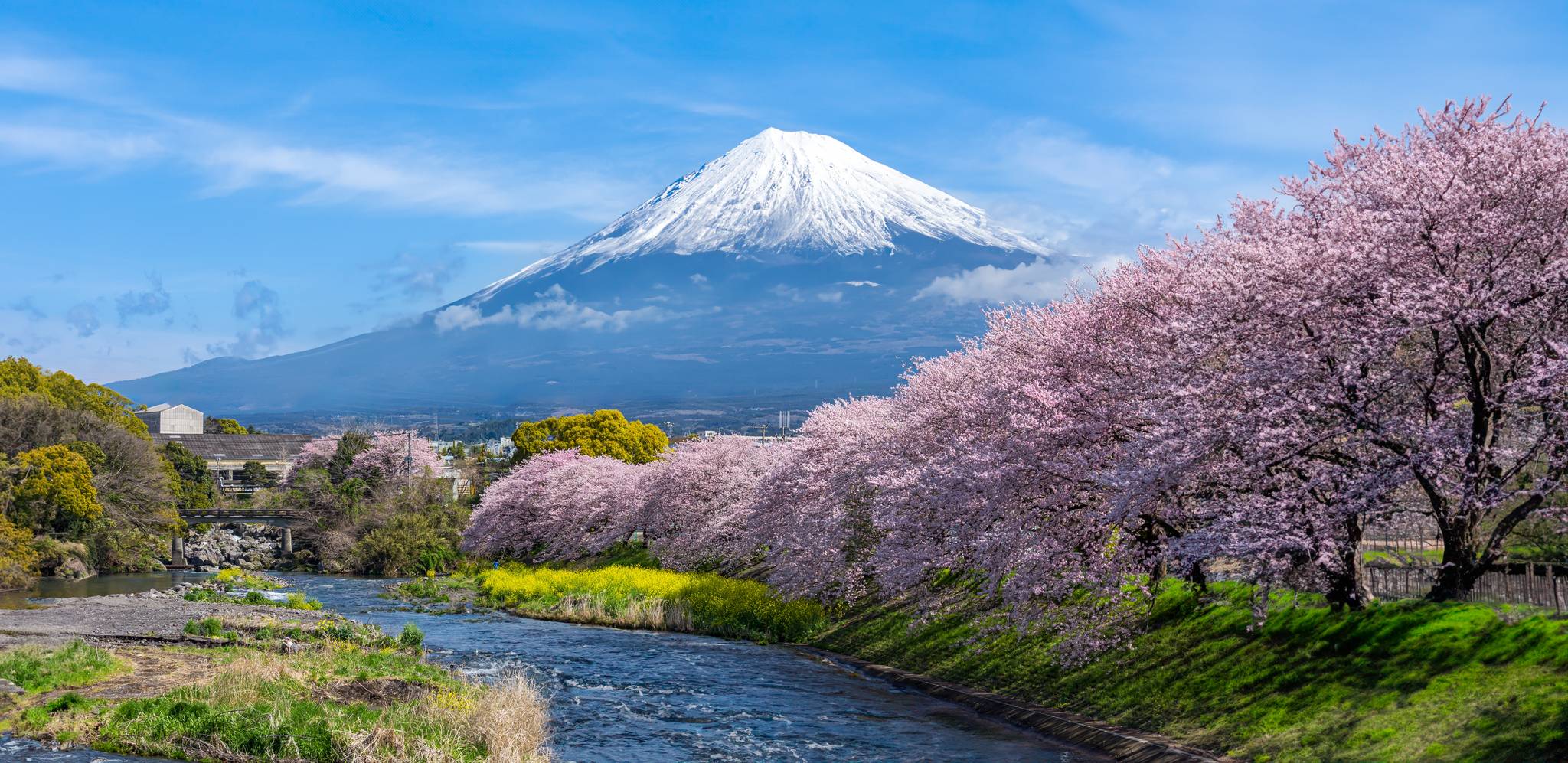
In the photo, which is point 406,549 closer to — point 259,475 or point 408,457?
point 408,457

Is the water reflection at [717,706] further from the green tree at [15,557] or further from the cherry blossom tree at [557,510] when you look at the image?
the green tree at [15,557]

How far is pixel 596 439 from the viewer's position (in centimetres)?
8919

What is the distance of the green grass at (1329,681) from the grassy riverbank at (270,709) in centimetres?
1184

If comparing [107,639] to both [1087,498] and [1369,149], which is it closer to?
[1087,498]

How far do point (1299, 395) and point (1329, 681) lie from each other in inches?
205

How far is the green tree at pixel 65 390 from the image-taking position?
81438mm

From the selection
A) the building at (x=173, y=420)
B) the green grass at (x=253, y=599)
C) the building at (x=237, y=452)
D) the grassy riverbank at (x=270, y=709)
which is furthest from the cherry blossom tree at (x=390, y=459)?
the building at (x=173, y=420)

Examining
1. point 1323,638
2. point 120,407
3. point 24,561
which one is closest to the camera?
point 1323,638

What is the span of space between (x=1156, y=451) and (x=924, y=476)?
9.56m

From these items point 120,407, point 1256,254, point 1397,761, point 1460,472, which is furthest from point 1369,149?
point 120,407

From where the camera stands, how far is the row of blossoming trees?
19828mm

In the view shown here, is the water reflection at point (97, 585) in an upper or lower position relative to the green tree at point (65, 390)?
lower

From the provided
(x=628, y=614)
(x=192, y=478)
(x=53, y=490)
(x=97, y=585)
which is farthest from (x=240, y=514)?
(x=628, y=614)

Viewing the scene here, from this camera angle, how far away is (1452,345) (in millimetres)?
20797
